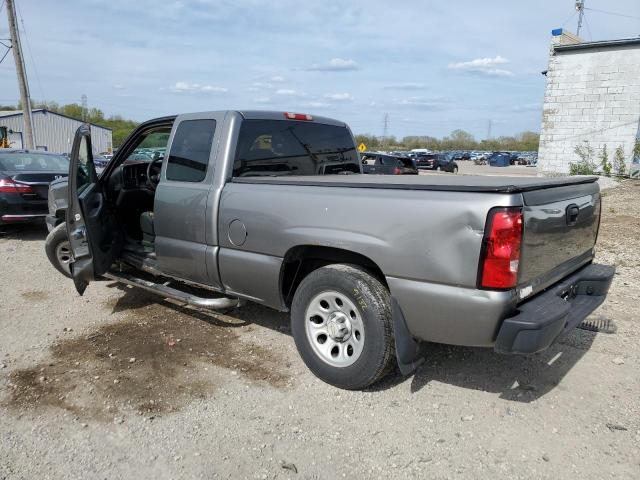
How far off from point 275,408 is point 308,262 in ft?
3.60

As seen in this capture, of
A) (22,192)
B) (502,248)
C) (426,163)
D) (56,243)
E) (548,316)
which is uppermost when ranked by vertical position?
(502,248)

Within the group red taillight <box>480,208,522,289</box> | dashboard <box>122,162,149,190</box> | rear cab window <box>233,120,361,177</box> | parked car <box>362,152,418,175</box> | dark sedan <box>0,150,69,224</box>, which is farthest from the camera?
parked car <box>362,152,418,175</box>

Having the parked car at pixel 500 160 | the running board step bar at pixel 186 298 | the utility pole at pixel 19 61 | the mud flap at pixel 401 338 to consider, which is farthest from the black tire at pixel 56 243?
the parked car at pixel 500 160

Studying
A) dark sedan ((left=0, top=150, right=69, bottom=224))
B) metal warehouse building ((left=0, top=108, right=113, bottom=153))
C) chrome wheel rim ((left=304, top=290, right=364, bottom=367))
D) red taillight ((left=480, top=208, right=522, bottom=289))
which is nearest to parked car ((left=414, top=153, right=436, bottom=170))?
metal warehouse building ((left=0, top=108, right=113, bottom=153))

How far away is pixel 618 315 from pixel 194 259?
409cm

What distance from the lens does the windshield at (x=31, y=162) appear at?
901cm

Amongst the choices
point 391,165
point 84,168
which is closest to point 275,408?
point 84,168

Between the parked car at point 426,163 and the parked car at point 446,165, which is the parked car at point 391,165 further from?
the parked car at point 426,163

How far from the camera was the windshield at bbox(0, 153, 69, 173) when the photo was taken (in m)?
9.01

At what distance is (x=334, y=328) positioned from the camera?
3445mm

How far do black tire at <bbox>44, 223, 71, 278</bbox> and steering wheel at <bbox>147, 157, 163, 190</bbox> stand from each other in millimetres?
1196

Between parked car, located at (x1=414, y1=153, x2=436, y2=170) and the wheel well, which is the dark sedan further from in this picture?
parked car, located at (x1=414, y1=153, x2=436, y2=170)

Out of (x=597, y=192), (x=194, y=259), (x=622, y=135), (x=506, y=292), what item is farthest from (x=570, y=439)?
(x=622, y=135)

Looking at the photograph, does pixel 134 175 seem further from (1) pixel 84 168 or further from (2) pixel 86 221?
(2) pixel 86 221
